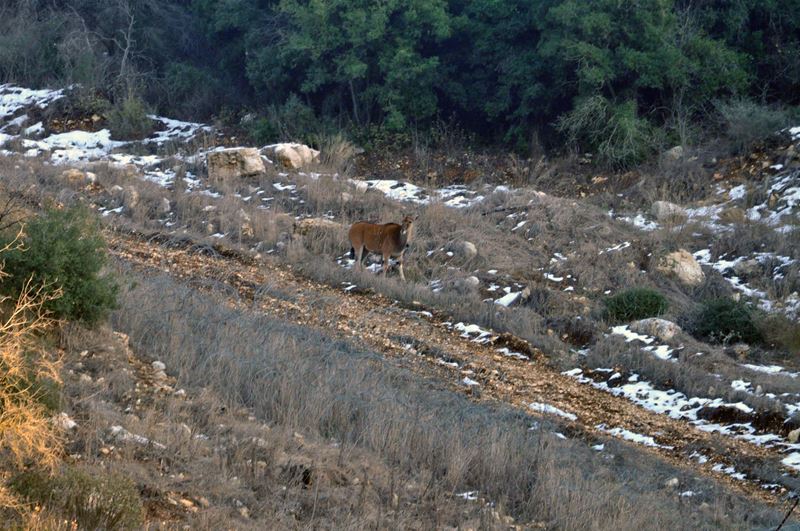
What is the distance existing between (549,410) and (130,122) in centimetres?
2190

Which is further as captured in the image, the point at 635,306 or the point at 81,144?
the point at 81,144

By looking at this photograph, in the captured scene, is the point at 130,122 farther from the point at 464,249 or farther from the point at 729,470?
the point at 729,470

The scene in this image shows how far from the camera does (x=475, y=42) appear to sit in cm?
2836

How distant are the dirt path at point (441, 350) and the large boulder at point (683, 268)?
14.5 feet

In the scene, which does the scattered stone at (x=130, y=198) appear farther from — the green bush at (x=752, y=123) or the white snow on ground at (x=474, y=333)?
the green bush at (x=752, y=123)

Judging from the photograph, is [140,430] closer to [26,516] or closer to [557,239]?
[26,516]

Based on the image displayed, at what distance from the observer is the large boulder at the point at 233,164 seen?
2269 centimetres

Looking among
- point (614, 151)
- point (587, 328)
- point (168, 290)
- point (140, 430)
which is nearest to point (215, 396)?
point (140, 430)

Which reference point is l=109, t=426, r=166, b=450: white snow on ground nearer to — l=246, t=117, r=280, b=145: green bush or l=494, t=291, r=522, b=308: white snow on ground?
l=494, t=291, r=522, b=308: white snow on ground

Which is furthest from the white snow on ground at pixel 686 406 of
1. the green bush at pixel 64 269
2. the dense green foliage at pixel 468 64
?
the dense green foliage at pixel 468 64

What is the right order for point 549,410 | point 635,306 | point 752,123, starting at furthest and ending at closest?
point 752,123
point 635,306
point 549,410

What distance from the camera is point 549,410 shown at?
11.3 metres

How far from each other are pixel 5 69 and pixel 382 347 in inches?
1054

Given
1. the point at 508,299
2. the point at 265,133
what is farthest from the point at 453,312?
the point at 265,133
